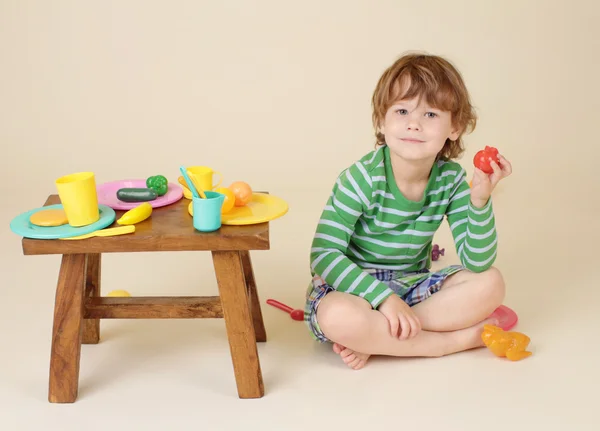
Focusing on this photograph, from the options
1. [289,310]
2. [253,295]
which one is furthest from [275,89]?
[253,295]

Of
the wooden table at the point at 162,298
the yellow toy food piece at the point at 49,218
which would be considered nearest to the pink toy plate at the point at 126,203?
the wooden table at the point at 162,298

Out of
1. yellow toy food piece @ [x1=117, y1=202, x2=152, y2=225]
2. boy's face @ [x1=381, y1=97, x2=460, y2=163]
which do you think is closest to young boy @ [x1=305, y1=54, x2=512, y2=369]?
boy's face @ [x1=381, y1=97, x2=460, y2=163]

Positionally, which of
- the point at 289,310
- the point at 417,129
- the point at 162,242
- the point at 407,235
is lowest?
the point at 289,310

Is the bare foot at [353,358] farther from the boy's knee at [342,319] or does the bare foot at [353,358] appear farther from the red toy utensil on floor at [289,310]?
the red toy utensil on floor at [289,310]

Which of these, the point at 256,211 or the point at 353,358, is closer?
the point at 256,211

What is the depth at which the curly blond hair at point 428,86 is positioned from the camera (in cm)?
193

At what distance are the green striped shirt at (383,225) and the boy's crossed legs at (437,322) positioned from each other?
0.04m

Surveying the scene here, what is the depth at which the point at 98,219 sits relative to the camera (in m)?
1.77

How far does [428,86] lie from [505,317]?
667 millimetres

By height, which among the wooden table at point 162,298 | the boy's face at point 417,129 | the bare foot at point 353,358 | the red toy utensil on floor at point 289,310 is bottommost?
the red toy utensil on floor at point 289,310

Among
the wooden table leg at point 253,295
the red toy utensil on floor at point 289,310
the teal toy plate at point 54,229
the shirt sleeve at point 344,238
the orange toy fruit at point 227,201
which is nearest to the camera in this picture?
the teal toy plate at point 54,229

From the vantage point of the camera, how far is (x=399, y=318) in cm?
194

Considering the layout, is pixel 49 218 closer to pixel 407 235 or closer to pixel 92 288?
pixel 92 288

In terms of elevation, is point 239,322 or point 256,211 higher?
point 256,211
